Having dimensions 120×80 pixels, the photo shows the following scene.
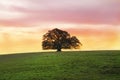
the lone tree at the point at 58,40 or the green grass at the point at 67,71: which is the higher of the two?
the lone tree at the point at 58,40

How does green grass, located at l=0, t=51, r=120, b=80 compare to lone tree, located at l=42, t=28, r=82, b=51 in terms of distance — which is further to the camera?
lone tree, located at l=42, t=28, r=82, b=51

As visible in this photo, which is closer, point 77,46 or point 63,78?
point 63,78

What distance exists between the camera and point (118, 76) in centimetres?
4150

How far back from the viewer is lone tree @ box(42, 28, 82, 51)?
326ft

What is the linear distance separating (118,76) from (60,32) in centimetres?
5951

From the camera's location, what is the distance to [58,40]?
100125 mm

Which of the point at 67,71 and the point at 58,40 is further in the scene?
the point at 58,40

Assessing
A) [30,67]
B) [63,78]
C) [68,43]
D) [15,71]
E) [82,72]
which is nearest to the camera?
[63,78]

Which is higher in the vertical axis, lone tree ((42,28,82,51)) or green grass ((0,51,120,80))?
lone tree ((42,28,82,51))

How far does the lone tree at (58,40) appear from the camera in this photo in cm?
9944

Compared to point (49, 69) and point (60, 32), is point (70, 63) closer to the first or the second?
point (49, 69)

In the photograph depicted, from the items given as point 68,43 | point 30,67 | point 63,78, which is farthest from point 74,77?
point 68,43

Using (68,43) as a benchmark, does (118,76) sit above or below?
below

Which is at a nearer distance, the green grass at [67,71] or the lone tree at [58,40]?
the green grass at [67,71]
